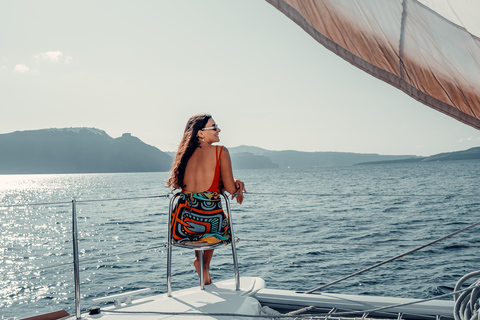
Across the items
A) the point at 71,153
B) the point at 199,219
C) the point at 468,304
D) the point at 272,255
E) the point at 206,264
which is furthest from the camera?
the point at 71,153

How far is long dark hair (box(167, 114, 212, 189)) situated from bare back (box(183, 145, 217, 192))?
4cm

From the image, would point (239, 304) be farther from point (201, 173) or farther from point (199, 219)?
point (201, 173)

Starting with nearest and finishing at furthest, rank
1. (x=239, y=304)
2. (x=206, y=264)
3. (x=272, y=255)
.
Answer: (x=239, y=304), (x=206, y=264), (x=272, y=255)

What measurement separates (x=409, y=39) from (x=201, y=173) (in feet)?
7.24

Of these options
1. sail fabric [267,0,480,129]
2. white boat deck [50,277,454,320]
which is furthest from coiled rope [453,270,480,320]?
sail fabric [267,0,480,129]

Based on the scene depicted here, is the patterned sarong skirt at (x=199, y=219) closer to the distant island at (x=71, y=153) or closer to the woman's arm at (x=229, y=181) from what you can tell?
the woman's arm at (x=229, y=181)

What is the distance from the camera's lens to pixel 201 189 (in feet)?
9.78

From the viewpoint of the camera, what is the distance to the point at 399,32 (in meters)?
0.87

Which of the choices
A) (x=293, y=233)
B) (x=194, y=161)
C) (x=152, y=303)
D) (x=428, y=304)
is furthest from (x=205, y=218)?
(x=293, y=233)

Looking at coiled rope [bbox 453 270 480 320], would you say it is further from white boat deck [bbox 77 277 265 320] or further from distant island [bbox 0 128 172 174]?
distant island [bbox 0 128 172 174]

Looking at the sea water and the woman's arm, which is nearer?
the woman's arm

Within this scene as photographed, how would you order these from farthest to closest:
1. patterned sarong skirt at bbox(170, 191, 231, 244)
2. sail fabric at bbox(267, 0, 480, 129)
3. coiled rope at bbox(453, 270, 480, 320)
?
patterned sarong skirt at bbox(170, 191, 231, 244), coiled rope at bbox(453, 270, 480, 320), sail fabric at bbox(267, 0, 480, 129)

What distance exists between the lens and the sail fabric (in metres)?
0.85

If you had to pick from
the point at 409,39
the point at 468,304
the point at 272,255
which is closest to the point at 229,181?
the point at 468,304
